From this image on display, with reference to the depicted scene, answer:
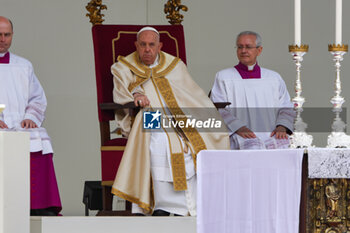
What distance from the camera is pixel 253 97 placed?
6645mm

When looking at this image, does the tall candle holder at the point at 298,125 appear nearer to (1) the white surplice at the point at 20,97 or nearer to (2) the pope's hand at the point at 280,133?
(2) the pope's hand at the point at 280,133

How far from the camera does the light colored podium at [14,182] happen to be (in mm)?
4301

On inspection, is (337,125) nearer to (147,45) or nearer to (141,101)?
(141,101)

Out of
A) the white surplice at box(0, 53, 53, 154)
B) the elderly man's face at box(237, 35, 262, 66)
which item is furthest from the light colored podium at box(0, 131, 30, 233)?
the elderly man's face at box(237, 35, 262, 66)

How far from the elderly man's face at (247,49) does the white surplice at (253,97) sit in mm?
160

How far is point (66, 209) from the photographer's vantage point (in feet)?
28.4

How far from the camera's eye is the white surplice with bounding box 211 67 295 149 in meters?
6.55

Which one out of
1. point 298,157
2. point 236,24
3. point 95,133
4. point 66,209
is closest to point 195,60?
point 236,24

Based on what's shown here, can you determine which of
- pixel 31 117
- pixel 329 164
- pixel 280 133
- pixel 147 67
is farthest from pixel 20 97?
pixel 329 164

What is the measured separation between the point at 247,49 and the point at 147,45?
2.74ft

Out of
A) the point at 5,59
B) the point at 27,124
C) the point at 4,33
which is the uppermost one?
the point at 4,33

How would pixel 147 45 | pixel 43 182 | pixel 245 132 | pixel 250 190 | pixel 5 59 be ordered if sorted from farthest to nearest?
pixel 5 59
pixel 147 45
pixel 43 182
pixel 245 132
pixel 250 190

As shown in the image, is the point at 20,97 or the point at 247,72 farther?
the point at 247,72

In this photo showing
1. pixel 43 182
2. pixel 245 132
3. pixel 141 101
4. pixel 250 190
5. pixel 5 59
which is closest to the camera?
pixel 250 190
